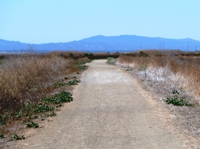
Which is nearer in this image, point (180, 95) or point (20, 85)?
point (180, 95)

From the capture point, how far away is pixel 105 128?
9.44 m

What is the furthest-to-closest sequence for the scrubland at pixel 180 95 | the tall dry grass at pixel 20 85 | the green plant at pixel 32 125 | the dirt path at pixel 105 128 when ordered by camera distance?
the tall dry grass at pixel 20 85
the green plant at pixel 32 125
the scrubland at pixel 180 95
the dirt path at pixel 105 128

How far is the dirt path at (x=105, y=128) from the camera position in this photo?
317 inches

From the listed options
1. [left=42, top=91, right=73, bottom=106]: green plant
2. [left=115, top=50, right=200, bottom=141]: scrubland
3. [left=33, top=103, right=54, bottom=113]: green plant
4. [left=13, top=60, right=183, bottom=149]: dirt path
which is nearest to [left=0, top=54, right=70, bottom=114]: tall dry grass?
[left=42, top=91, right=73, bottom=106]: green plant

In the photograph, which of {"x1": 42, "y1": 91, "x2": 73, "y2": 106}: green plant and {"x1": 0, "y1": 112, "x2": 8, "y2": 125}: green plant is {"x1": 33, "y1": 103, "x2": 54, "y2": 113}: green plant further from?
{"x1": 0, "y1": 112, "x2": 8, "y2": 125}: green plant

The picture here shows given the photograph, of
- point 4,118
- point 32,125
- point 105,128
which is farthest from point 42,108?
point 105,128

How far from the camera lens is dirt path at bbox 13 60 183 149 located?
26.5ft

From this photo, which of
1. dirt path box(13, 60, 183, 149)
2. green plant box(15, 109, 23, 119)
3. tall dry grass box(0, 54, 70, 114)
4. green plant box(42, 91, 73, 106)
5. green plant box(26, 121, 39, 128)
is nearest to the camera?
dirt path box(13, 60, 183, 149)

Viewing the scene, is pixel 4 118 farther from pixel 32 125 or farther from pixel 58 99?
pixel 58 99

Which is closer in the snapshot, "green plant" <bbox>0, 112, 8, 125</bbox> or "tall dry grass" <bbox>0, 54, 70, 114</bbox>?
"green plant" <bbox>0, 112, 8, 125</bbox>

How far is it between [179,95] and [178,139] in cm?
675

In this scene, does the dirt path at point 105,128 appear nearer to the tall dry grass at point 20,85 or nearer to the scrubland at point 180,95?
the scrubland at point 180,95

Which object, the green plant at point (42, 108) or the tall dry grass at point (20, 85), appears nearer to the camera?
the green plant at point (42, 108)

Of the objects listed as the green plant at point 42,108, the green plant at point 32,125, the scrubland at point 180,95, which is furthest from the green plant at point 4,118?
the scrubland at point 180,95
